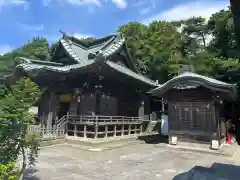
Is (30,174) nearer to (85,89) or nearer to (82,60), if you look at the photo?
(85,89)

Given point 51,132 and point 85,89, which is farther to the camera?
point 85,89

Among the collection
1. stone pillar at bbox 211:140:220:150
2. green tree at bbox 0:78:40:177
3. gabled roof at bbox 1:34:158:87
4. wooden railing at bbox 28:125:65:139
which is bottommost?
stone pillar at bbox 211:140:220:150

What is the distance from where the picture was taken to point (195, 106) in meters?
13.2

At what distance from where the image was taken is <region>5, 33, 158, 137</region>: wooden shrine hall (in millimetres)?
13883

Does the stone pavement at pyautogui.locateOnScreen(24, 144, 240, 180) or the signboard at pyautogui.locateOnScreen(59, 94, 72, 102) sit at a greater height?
the signboard at pyautogui.locateOnScreen(59, 94, 72, 102)

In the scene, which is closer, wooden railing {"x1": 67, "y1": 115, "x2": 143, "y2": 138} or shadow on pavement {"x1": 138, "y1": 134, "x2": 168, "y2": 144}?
wooden railing {"x1": 67, "y1": 115, "x2": 143, "y2": 138}

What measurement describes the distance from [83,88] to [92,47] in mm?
7884

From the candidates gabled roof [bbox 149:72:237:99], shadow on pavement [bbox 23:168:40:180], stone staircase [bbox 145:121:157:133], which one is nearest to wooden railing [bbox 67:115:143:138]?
stone staircase [bbox 145:121:157:133]

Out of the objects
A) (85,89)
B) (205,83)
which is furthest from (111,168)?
(85,89)

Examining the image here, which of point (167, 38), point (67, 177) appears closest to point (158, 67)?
point (167, 38)

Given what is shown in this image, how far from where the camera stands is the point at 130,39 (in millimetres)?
31172

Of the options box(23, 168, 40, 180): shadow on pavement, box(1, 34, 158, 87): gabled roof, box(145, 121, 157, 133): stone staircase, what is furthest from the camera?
box(145, 121, 157, 133): stone staircase

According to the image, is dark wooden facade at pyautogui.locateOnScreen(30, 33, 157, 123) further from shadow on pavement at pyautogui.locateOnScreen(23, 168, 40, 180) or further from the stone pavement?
shadow on pavement at pyautogui.locateOnScreen(23, 168, 40, 180)

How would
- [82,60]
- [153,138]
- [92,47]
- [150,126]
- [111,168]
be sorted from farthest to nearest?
[92,47] < [150,126] < [153,138] < [82,60] < [111,168]
